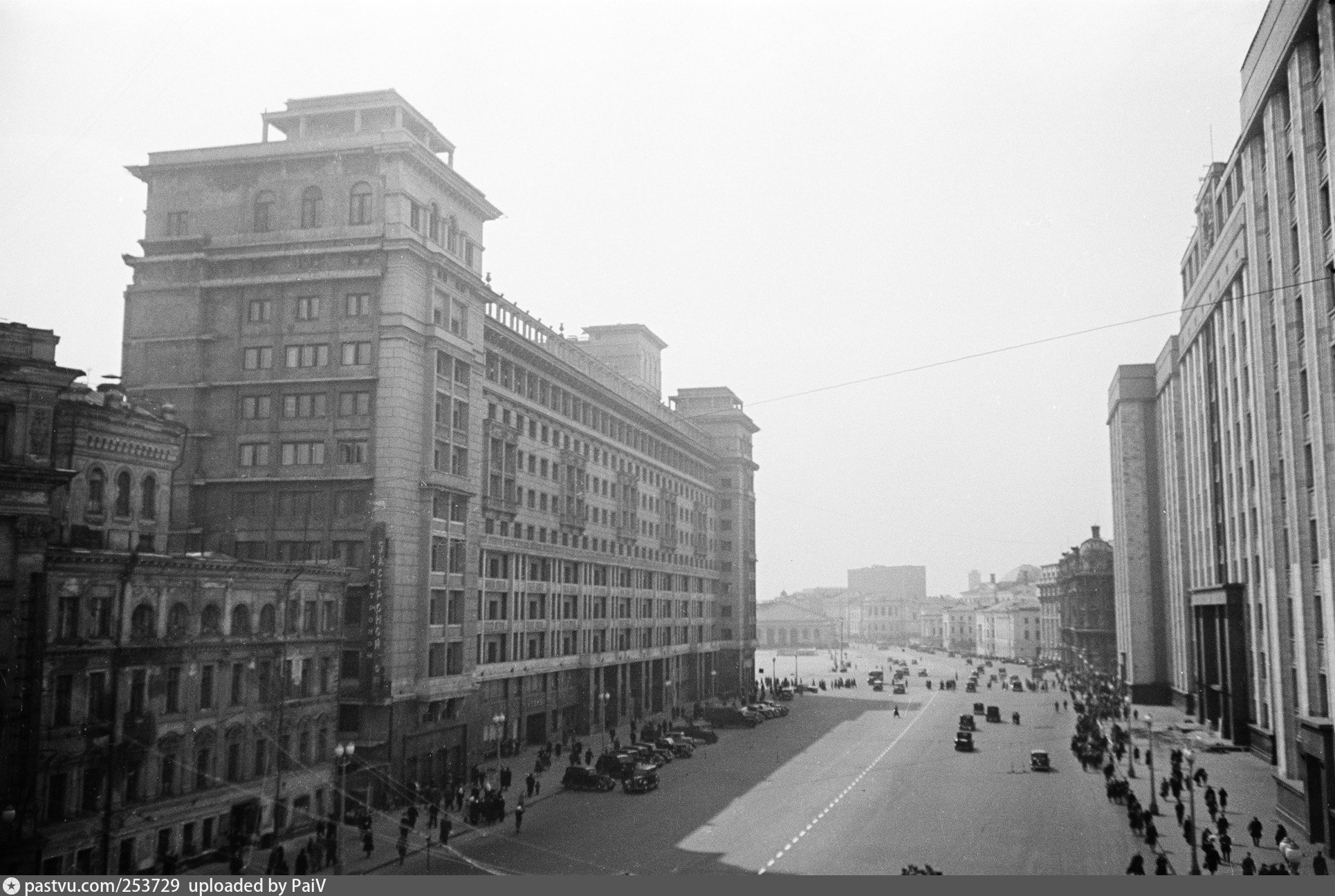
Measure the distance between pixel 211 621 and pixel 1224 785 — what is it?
42.7 meters

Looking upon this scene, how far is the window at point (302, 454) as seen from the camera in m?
43.3

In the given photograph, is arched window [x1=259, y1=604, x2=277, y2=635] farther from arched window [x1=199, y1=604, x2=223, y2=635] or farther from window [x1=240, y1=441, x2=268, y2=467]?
window [x1=240, y1=441, x2=268, y2=467]

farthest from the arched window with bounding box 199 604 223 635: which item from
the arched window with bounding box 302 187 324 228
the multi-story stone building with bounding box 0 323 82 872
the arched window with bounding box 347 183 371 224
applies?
the arched window with bounding box 347 183 371 224

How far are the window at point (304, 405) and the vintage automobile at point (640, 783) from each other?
2048 cm

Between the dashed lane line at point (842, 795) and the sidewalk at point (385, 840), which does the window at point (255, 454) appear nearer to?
the sidewalk at point (385, 840)

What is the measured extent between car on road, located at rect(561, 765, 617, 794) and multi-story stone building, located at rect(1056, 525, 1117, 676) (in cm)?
8894

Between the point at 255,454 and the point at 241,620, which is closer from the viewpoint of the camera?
the point at 241,620

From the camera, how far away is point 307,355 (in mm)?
43938

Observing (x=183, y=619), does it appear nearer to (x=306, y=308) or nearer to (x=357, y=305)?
(x=306, y=308)

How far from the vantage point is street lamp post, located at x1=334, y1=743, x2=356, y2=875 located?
32.4 metres

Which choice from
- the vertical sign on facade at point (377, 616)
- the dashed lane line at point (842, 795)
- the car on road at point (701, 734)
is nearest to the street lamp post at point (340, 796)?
the vertical sign on facade at point (377, 616)

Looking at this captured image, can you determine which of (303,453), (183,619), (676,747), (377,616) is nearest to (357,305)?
(303,453)

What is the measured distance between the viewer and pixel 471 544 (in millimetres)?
50719

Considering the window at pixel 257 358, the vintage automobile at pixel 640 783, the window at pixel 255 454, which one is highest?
the window at pixel 257 358
